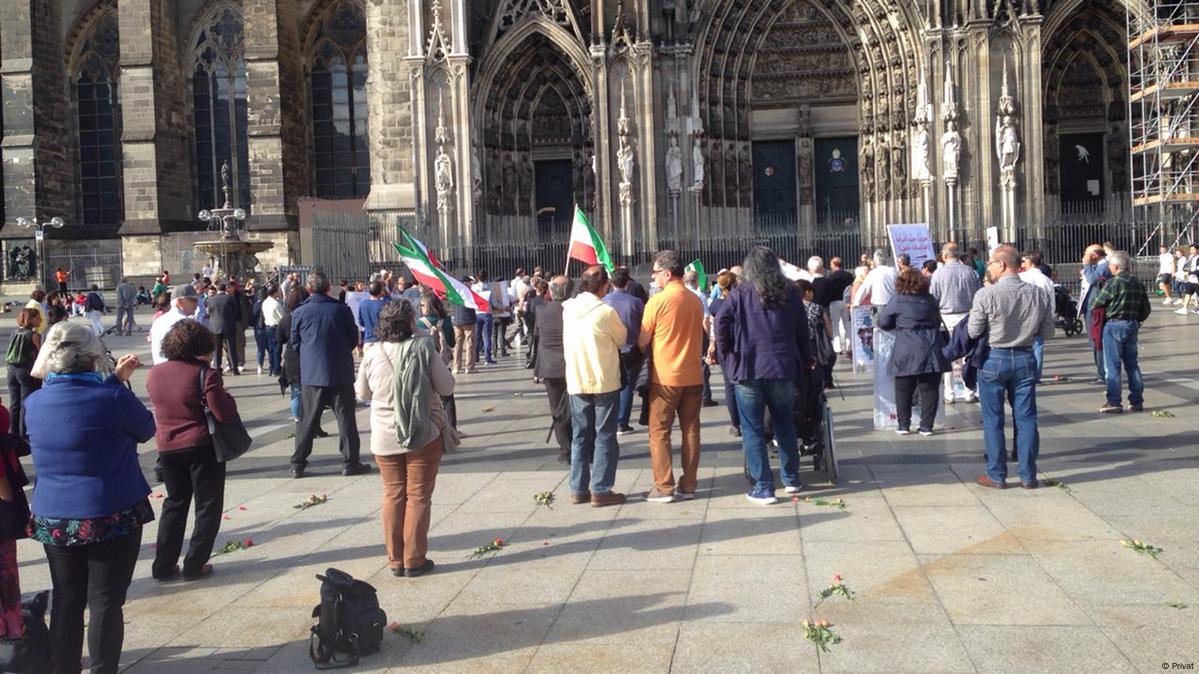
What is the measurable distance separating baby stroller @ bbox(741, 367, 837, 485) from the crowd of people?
1.6 inches

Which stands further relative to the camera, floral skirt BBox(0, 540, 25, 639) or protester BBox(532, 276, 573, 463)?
protester BBox(532, 276, 573, 463)

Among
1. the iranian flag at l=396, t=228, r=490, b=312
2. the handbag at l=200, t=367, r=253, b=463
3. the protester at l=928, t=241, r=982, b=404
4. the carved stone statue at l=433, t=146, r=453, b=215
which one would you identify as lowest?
the handbag at l=200, t=367, r=253, b=463

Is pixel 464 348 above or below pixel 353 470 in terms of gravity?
above

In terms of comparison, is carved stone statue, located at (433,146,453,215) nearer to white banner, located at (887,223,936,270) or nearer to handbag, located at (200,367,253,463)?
white banner, located at (887,223,936,270)

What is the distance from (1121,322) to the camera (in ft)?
37.1

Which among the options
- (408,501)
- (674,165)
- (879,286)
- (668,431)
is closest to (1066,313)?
(879,286)

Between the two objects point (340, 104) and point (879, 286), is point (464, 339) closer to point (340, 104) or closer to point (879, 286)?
point (879, 286)

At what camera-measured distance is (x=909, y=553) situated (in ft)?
22.2

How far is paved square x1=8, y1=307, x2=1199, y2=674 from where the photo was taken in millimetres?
5336

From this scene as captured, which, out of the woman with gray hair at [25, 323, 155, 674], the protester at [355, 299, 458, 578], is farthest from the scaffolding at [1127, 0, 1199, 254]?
the woman with gray hair at [25, 323, 155, 674]

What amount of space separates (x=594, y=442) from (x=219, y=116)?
32.7 metres

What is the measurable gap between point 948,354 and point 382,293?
7631 millimetres

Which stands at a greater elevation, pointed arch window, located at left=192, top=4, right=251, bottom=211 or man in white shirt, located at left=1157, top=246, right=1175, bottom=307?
pointed arch window, located at left=192, top=4, right=251, bottom=211

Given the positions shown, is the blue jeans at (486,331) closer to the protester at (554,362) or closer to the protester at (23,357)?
the protester at (23,357)
